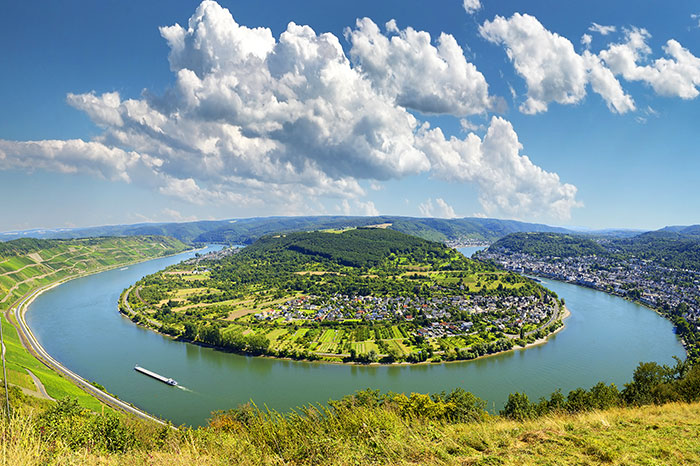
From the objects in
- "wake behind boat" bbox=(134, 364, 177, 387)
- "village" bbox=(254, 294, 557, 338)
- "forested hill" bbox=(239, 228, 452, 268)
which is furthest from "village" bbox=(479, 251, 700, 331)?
"wake behind boat" bbox=(134, 364, 177, 387)

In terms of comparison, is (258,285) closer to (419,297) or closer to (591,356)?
(419,297)

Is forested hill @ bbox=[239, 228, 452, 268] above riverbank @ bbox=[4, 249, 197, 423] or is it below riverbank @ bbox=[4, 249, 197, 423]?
above

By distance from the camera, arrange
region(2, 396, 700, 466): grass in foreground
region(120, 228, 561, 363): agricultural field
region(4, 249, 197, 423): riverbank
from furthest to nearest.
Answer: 1. region(120, 228, 561, 363): agricultural field
2. region(4, 249, 197, 423): riverbank
3. region(2, 396, 700, 466): grass in foreground

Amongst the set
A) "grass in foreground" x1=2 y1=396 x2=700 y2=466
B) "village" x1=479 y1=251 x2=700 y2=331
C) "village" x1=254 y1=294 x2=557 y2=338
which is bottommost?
"village" x1=254 y1=294 x2=557 y2=338

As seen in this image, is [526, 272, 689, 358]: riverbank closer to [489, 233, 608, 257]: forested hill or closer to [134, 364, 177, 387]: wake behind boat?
[489, 233, 608, 257]: forested hill

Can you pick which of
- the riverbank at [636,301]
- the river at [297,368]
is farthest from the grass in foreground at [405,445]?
the riverbank at [636,301]

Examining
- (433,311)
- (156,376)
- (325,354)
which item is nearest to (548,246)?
(433,311)
